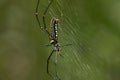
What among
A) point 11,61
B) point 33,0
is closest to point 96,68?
point 33,0

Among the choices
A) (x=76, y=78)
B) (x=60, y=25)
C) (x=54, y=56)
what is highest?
(x=60, y=25)

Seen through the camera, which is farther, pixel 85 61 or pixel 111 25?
pixel 111 25

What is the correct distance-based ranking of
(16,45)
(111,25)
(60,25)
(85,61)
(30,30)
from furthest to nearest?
(16,45) → (30,30) → (111,25) → (85,61) → (60,25)

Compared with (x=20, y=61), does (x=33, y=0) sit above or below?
above

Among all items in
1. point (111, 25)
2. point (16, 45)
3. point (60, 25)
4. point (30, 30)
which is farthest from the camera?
point (16, 45)

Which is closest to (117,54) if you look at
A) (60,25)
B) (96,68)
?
(96,68)

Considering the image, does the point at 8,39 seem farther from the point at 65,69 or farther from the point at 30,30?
the point at 65,69

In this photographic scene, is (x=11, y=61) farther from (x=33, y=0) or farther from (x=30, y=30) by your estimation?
(x=33, y=0)
